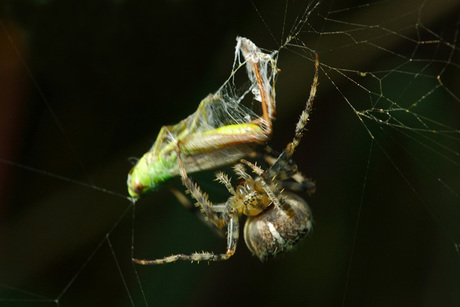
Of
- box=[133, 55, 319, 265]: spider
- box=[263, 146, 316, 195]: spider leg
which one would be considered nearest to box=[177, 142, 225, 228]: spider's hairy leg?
box=[133, 55, 319, 265]: spider

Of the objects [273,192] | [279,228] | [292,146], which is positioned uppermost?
[292,146]

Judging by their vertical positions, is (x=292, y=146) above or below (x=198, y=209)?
above

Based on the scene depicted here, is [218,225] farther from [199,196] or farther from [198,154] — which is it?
[198,154]

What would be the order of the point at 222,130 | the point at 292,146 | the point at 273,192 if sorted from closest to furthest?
the point at 222,130 → the point at 292,146 → the point at 273,192

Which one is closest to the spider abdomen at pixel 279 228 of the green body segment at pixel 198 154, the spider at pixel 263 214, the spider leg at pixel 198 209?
the spider at pixel 263 214

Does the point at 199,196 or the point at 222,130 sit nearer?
the point at 222,130

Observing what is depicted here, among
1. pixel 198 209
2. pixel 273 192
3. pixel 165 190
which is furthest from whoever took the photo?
pixel 165 190

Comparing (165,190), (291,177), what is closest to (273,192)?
(291,177)

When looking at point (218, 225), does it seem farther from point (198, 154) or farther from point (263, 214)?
point (198, 154)
